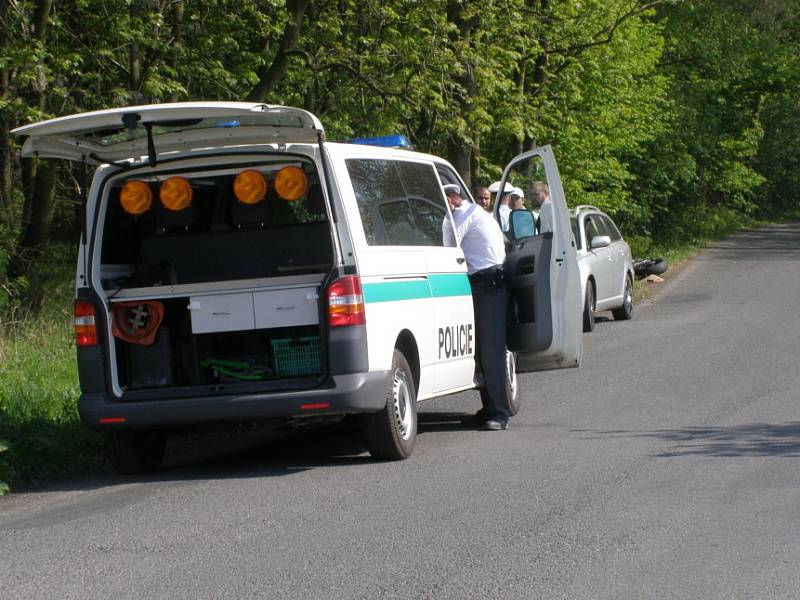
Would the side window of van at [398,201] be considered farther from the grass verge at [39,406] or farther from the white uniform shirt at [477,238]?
the grass verge at [39,406]

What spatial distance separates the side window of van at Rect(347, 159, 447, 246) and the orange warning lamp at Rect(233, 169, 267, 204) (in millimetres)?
622

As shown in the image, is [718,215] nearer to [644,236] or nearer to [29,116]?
[644,236]

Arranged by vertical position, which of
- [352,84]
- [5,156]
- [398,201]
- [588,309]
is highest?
[352,84]

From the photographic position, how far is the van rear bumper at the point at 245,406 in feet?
27.0

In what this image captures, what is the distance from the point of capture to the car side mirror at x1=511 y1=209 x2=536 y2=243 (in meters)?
10.9

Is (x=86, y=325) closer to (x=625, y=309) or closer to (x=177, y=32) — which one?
(x=177, y=32)

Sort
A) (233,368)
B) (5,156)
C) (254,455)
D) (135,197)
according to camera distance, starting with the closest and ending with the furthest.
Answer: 1. (135,197)
2. (233,368)
3. (254,455)
4. (5,156)

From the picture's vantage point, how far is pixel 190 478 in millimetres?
8727

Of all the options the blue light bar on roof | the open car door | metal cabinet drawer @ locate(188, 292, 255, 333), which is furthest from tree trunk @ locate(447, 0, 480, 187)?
metal cabinet drawer @ locate(188, 292, 255, 333)

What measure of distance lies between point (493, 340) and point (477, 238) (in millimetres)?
823

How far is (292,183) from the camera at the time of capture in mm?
8625

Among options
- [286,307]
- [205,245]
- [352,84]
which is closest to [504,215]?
[205,245]

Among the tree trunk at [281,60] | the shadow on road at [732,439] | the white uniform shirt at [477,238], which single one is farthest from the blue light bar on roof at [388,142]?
the tree trunk at [281,60]

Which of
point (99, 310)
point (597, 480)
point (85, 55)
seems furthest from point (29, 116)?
point (597, 480)
